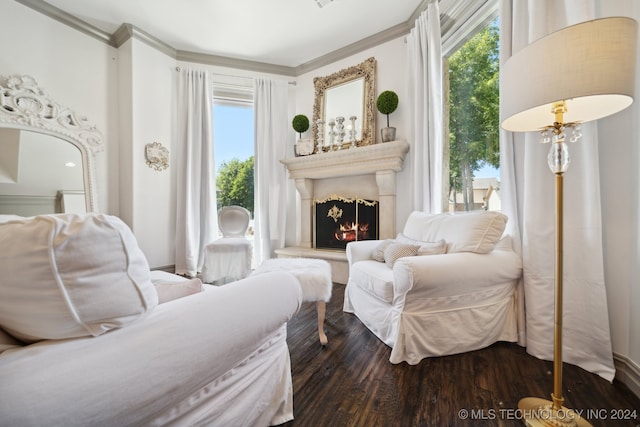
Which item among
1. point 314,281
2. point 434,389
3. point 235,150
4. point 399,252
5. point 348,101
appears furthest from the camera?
point 235,150

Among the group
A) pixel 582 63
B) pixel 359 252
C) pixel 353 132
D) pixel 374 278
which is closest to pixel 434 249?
pixel 374 278

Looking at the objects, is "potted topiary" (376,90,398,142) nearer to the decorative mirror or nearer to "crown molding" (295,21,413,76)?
the decorative mirror

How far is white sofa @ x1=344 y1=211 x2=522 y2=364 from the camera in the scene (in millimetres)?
1479

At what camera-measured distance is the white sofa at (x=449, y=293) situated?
1479 mm

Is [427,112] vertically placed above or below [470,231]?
above

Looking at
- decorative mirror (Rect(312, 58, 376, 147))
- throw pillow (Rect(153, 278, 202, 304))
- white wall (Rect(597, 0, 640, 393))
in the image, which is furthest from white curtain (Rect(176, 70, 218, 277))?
white wall (Rect(597, 0, 640, 393))

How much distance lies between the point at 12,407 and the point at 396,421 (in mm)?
1186

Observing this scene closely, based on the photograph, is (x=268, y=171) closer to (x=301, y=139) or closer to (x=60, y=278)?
(x=301, y=139)

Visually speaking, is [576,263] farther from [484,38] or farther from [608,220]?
[484,38]

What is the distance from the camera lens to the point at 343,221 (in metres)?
3.42

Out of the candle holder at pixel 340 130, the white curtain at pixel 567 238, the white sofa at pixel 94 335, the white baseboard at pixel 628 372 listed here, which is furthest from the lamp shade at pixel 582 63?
the candle holder at pixel 340 130

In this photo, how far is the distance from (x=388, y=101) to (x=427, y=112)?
1.70 ft

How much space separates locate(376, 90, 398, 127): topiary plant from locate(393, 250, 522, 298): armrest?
6.54 ft

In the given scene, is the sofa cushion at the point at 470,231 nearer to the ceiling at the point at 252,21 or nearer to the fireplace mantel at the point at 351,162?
the fireplace mantel at the point at 351,162
